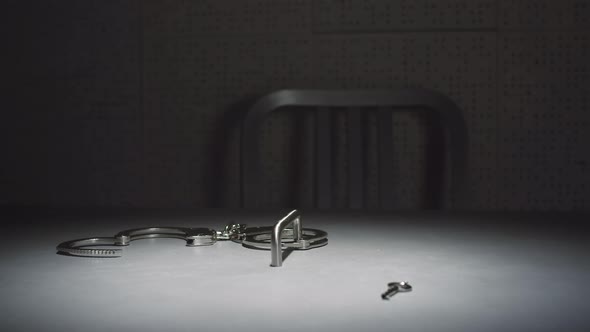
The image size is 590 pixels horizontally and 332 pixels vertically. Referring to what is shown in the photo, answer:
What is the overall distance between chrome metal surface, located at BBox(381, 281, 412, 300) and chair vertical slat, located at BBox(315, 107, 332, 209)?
5.08ft

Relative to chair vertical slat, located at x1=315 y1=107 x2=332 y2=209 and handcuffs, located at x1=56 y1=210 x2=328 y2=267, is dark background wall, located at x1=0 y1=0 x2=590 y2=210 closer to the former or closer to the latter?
chair vertical slat, located at x1=315 y1=107 x2=332 y2=209

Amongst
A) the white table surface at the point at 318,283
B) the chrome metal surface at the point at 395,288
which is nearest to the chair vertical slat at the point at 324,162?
the white table surface at the point at 318,283

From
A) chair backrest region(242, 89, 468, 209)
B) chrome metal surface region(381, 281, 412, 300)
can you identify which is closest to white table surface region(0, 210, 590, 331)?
chrome metal surface region(381, 281, 412, 300)

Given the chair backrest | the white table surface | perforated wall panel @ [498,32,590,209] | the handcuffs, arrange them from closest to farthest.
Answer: the white table surface < the handcuffs < the chair backrest < perforated wall panel @ [498,32,590,209]

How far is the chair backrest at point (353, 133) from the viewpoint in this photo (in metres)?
2.20

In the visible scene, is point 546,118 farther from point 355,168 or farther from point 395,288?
point 395,288

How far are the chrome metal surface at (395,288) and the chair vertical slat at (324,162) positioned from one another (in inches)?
61.0

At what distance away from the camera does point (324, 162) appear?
2225 millimetres

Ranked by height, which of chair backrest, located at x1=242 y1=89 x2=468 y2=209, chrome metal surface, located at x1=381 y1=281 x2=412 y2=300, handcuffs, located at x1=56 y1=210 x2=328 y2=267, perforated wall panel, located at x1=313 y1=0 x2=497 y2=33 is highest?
perforated wall panel, located at x1=313 y1=0 x2=497 y2=33

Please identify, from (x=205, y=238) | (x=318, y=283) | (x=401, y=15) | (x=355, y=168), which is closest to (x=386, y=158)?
(x=355, y=168)

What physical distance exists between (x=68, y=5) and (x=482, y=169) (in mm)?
1813

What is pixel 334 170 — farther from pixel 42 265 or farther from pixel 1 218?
pixel 42 265

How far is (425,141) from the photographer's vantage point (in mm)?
2543

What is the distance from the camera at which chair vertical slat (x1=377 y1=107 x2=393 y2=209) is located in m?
2.22
